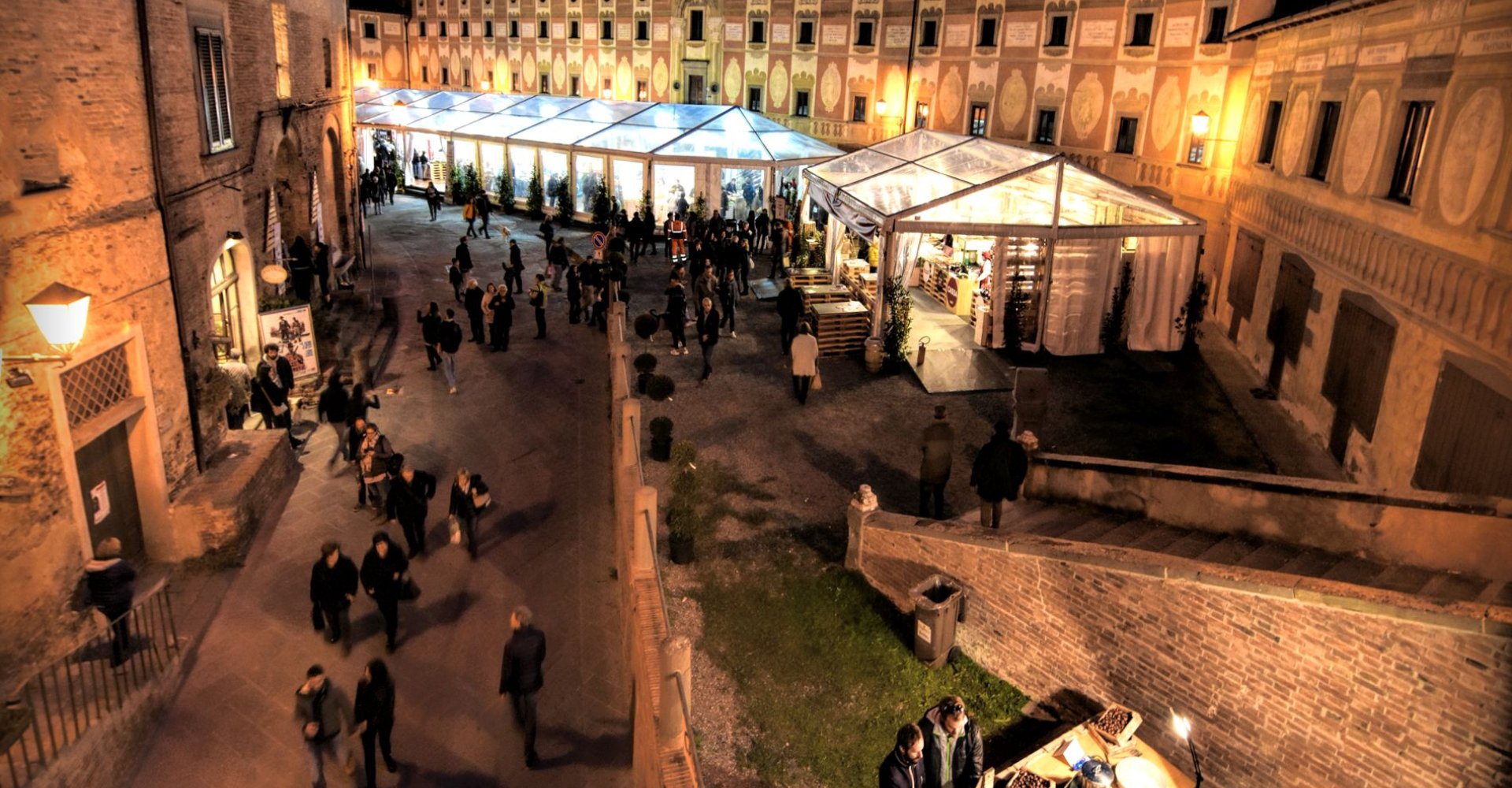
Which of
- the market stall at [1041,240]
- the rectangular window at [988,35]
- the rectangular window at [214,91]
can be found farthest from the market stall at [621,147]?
the rectangular window at [214,91]

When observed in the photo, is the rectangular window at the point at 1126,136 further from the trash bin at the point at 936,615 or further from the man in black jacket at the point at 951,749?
the man in black jacket at the point at 951,749

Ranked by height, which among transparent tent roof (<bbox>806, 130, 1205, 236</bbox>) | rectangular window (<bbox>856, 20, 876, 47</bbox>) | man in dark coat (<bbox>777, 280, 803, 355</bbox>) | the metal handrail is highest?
rectangular window (<bbox>856, 20, 876, 47</bbox>)

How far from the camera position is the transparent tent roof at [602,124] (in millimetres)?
25234

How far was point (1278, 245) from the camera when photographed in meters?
14.6

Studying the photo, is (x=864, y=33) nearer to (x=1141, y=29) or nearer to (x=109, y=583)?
(x=1141, y=29)

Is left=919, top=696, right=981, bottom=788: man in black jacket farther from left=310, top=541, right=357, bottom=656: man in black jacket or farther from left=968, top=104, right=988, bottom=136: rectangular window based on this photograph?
left=968, top=104, right=988, bottom=136: rectangular window

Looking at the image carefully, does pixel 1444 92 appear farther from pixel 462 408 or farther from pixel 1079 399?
pixel 462 408

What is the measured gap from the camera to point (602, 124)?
95.9ft

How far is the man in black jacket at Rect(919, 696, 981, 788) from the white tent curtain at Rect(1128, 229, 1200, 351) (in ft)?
36.1

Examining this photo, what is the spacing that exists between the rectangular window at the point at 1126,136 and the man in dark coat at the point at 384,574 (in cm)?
2008

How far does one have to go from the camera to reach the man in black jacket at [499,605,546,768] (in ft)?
25.1

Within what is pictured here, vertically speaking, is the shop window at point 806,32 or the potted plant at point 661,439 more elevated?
the shop window at point 806,32

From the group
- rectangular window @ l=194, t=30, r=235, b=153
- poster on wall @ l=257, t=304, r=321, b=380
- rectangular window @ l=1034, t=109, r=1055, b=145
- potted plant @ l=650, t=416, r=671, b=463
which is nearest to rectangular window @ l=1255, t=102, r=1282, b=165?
rectangular window @ l=1034, t=109, r=1055, b=145

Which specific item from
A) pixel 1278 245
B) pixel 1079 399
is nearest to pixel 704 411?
pixel 1079 399
